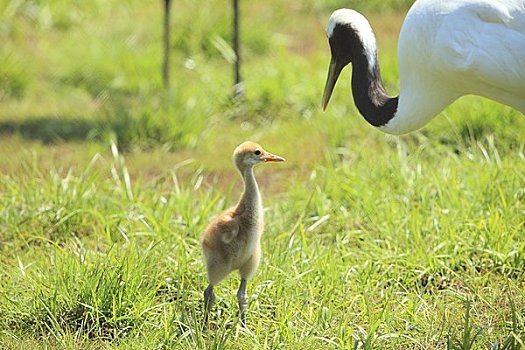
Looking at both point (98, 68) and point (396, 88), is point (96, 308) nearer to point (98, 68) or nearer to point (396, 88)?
point (396, 88)

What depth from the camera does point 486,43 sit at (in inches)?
175

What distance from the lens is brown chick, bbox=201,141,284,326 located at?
4.24 metres

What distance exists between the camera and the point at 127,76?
830 cm

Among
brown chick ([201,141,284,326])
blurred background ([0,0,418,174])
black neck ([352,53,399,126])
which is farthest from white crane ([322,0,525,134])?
blurred background ([0,0,418,174])

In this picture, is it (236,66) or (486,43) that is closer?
(486,43)

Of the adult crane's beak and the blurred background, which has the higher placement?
the adult crane's beak

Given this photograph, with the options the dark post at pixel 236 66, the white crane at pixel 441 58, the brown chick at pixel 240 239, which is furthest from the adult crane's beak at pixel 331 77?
the dark post at pixel 236 66

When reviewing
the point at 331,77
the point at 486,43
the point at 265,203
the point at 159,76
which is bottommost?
the point at 159,76

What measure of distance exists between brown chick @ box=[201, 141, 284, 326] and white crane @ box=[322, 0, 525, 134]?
768mm

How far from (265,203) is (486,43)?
1787mm

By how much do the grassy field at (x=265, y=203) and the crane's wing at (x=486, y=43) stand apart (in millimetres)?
820

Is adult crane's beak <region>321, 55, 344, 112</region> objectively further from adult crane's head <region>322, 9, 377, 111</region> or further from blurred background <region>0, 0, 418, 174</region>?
blurred background <region>0, 0, 418, 174</region>

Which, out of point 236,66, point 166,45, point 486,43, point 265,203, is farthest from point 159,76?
point 486,43

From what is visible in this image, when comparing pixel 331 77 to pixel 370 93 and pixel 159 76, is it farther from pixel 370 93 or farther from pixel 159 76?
pixel 159 76
